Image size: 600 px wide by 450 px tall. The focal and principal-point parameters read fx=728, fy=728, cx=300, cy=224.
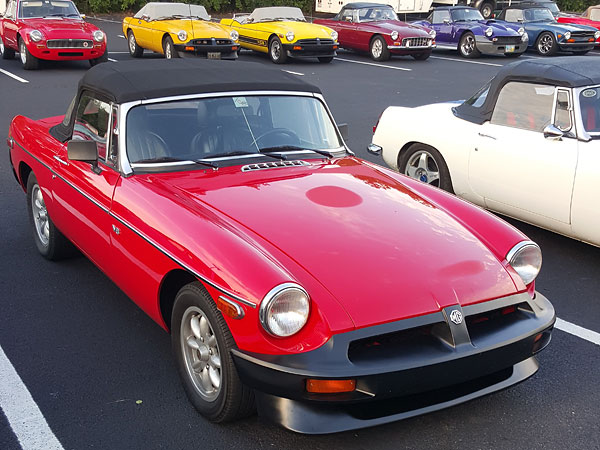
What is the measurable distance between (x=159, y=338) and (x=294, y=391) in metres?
1.56

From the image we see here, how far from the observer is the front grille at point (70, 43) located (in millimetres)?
15273

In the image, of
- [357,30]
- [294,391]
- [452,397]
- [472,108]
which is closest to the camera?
[294,391]

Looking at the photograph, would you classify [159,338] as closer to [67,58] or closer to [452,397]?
[452,397]

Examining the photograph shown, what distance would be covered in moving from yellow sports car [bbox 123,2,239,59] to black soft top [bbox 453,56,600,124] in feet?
36.8

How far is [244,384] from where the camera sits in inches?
123

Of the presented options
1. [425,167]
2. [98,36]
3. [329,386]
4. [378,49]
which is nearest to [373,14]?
[378,49]

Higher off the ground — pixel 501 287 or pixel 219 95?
pixel 219 95

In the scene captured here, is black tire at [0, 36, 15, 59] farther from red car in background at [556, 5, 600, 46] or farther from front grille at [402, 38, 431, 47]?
red car in background at [556, 5, 600, 46]

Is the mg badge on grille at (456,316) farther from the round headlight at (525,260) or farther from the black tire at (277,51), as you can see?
the black tire at (277,51)

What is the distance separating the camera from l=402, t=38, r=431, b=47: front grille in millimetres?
18734

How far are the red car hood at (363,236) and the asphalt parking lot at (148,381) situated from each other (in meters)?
0.65

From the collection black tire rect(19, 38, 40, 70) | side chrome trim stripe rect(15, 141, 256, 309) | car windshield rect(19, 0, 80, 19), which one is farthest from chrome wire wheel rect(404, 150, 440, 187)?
car windshield rect(19, 0, 80, 19)

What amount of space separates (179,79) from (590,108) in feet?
10.4

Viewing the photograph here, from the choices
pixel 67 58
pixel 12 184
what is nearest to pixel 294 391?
pixel 12 184
